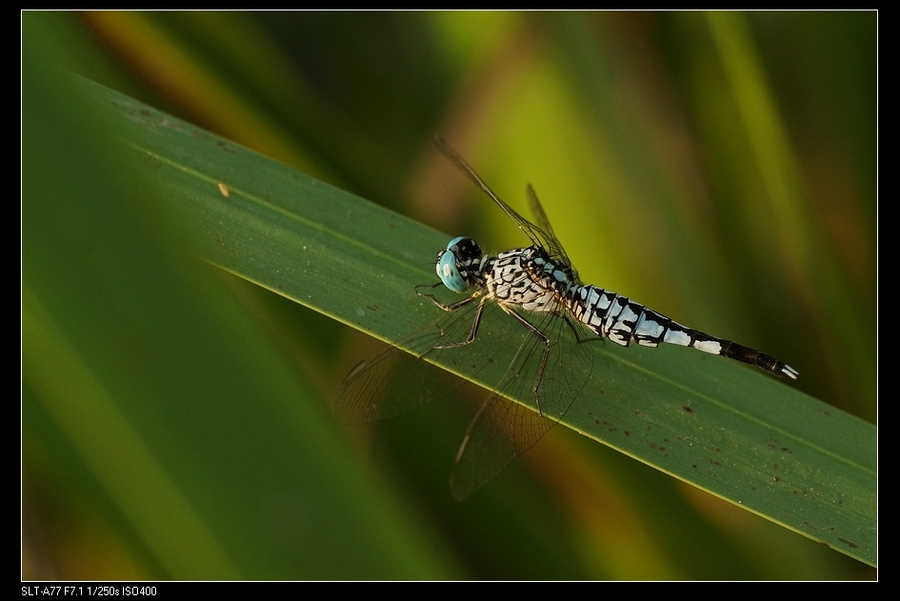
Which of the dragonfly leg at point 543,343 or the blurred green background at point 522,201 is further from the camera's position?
the dragonfly leg at point 543,343

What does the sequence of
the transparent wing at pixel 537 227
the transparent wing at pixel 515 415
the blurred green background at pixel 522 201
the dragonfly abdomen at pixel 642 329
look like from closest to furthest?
the blurred green background at pixel 522 201
the transparent wing at pixel 515 415
the dragonfly abdomen at pixel 642 329
the transparent wing at pixel 537 227

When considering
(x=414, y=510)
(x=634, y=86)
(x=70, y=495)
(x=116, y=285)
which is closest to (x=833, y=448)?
(x=414, y=510)

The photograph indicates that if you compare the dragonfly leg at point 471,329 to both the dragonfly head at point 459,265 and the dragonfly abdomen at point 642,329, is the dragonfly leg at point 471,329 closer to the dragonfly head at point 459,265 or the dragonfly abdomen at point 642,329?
the dragonfly head at point 459,265

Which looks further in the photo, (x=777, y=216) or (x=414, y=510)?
(x=777, y=216)

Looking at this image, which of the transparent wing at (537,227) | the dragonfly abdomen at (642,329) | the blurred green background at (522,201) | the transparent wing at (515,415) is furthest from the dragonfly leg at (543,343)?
the blurred green background at (522,201)

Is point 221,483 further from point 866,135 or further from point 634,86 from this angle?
point 866,135

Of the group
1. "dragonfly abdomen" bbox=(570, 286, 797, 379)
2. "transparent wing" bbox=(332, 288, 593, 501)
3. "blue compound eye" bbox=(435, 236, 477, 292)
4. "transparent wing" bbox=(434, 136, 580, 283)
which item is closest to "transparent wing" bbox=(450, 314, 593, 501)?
"transparent wing" bbox=(332, 288, 593, 501)
